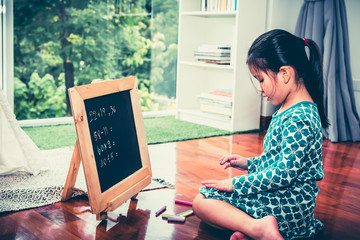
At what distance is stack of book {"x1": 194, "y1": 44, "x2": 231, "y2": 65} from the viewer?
324cm

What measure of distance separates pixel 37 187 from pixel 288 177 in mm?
1077

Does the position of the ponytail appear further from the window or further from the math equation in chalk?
the window

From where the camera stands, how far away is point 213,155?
2.46m

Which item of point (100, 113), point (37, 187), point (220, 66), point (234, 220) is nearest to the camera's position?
point (234, 220)

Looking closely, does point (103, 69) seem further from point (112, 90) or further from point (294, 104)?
point (294, 104)

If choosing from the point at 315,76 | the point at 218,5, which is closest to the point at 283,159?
the point at 315,76

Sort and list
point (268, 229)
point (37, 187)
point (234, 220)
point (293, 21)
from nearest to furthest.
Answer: point (268, 229), point (234, 220), point (37, 187), point (293, 21)

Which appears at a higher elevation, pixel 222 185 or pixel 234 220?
pixel 222 185

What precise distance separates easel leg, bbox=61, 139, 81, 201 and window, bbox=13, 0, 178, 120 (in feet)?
5.93

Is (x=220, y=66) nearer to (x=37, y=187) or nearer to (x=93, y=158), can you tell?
(x=37, y=187)

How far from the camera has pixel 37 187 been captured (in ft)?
5.90

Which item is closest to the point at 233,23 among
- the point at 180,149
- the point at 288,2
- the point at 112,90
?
the point at 288,2

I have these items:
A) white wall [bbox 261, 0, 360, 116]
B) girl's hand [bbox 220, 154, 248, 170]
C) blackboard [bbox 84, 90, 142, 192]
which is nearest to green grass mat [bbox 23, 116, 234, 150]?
white wall [bbox 261, 0, 360, 116]

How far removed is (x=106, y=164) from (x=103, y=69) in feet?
7.22
